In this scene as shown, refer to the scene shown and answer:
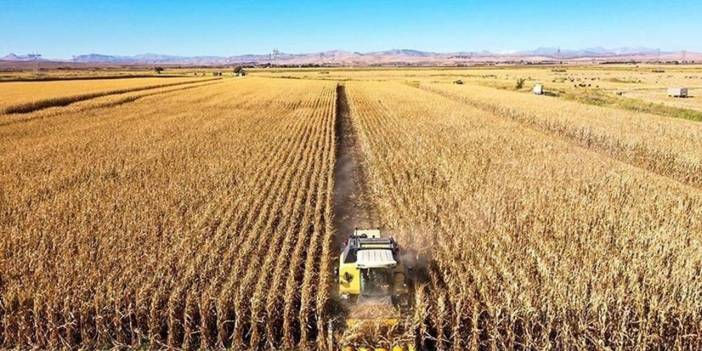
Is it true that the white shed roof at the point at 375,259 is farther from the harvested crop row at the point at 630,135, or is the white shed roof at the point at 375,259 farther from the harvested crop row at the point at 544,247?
the harvested crop row at the point at 630,135

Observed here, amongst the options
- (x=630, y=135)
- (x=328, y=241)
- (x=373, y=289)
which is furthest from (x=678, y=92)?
(x=373, y=289)

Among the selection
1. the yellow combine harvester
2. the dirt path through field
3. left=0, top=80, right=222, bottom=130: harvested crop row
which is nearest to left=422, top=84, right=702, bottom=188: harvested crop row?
the dirt path through field

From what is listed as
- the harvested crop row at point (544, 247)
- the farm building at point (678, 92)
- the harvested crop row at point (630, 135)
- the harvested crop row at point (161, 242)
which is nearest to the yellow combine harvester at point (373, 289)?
the harvested crop row at point (544, 247)

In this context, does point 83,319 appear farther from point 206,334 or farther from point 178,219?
point 178,219

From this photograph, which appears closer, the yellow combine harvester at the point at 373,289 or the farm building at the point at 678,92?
the yellow combine harvester at the point at 373,289

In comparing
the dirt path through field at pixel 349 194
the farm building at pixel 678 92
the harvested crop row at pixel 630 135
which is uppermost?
the farm building at pixel 678 92

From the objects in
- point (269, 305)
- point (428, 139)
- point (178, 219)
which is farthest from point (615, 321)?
point (428, 139)

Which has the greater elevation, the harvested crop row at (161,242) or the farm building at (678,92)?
the farm building at (678,92)
